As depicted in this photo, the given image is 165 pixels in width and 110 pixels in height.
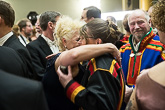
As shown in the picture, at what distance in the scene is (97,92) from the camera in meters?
1.15

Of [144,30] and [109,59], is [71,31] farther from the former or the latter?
[144,30]

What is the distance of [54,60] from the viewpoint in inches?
52.9

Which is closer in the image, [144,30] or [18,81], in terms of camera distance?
[18,81]

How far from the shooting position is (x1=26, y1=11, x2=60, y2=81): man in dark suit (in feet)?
7.72

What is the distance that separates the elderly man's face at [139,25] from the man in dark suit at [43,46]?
Answer: 41.0 inches

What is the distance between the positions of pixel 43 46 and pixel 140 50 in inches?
47.6

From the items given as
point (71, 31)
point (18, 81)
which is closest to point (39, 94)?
point (18, 81)

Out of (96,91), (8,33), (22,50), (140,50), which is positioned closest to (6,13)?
(8,33)

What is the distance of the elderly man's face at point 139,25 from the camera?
2439mm

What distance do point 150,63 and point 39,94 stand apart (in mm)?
1879

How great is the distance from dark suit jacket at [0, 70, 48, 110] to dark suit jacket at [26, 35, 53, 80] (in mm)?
1775

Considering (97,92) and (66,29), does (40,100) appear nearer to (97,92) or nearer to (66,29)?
(97,92)

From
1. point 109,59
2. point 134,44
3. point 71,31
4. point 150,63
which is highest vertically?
point 71,31

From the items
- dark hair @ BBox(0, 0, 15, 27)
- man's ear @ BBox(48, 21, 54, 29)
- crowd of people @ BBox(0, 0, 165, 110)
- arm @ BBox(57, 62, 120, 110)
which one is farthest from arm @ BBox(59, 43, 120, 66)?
man's ear @ BBox(48, 21, 54, 29)
